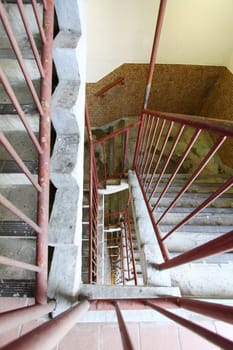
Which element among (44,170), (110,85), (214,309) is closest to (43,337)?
(214,309)

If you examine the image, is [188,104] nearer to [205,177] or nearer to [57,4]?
[205,177]

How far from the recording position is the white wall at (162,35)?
301 centimetres

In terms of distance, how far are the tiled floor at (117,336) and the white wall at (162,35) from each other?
3428 mm

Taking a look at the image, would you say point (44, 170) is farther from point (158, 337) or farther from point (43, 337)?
point (158, 337)

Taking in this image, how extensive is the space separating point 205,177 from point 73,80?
2841 mm

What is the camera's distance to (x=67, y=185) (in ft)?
3.82

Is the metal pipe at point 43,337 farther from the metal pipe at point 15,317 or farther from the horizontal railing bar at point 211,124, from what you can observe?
the horizontal railing bar at point 211,124

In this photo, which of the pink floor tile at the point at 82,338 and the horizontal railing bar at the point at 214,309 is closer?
the horizontal railing bar at the point at 214,309

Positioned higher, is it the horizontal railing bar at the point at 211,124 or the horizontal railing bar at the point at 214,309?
the horizontal railing bar at the point at 211,124

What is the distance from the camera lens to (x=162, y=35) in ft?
11.2

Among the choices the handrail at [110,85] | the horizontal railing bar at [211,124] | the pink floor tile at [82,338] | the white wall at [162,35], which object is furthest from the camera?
the handrail at [110,85]

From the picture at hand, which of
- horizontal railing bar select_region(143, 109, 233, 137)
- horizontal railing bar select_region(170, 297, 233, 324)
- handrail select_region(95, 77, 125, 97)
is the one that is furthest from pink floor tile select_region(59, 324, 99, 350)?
handrail select_region(95, 77, 125, 97)

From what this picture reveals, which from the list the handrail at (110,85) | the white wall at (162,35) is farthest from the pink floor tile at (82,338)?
the handrail at (110,85)

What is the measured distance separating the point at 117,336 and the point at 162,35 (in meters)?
3.77
